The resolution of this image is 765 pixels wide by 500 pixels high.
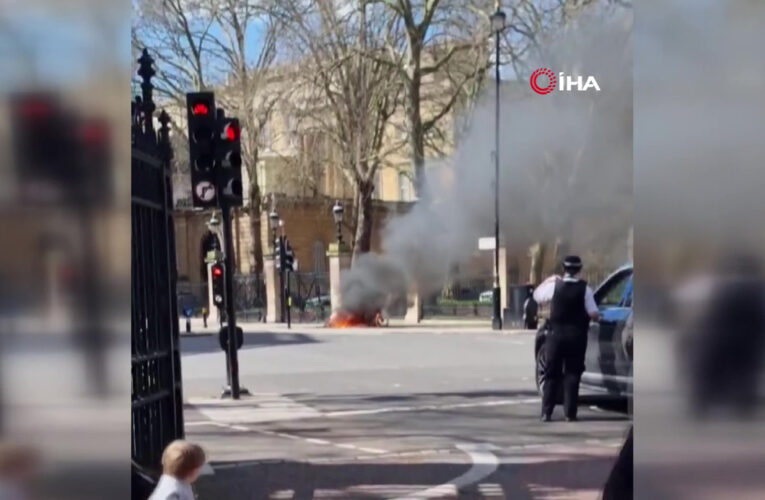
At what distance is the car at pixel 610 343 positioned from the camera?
222cm

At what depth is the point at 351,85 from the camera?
2.17 m

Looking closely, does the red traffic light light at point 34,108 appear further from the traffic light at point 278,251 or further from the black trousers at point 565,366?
the black trousers at point 565,366

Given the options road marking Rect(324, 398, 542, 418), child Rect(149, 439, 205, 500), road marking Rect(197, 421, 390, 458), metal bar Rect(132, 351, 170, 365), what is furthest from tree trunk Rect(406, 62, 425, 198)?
child Rect(149, 439, 205, 500)

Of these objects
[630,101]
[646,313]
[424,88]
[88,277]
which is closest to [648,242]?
[646,313]

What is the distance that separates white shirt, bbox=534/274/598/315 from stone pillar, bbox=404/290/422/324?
1.24 ft

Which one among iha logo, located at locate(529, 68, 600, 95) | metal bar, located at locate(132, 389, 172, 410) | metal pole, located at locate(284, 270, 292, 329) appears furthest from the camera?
metal bar, located at locate(132, 389, 172, 410)

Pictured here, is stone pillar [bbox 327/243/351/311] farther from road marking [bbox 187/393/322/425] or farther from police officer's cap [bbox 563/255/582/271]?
police officer's cap [bbox 563/255/582/271]

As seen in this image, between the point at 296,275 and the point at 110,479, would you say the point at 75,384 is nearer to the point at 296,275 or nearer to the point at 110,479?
the point at 110,479

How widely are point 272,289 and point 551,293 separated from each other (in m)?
0.89

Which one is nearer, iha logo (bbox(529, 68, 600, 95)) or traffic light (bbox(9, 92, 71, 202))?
iha logo (bbox(529, 68, 600, 95))

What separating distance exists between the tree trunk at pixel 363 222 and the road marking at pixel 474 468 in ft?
2.41

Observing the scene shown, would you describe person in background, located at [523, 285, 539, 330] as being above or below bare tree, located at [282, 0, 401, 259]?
below

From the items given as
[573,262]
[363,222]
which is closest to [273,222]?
[363,222]

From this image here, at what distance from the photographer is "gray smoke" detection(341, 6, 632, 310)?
2.13 metres
